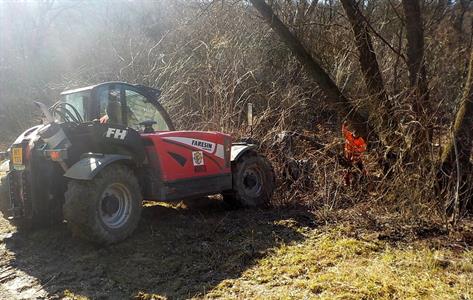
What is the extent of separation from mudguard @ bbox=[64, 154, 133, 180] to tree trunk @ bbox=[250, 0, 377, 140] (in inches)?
138

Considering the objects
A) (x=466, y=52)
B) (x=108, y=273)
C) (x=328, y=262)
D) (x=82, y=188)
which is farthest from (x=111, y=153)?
(x=466, y=52)

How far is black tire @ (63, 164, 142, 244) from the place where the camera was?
5.04m

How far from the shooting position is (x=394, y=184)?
19.4 ft

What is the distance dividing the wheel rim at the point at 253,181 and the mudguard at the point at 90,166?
2.45 metres

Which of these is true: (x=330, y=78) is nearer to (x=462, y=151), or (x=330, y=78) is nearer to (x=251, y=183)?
(x=251, y=183)

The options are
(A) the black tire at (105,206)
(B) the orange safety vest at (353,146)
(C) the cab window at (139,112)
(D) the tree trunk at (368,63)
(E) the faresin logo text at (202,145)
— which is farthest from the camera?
(B) the orange safety vest at (353,146)

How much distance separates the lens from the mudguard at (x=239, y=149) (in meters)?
7.29

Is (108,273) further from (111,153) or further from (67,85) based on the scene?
(67,85)

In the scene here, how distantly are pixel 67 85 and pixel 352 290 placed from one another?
12.5m

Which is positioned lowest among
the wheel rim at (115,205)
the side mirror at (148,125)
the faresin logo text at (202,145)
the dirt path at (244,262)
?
the dirt path at (244,262)

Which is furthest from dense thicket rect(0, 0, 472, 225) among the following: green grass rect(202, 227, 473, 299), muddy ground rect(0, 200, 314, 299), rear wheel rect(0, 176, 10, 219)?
rear wheel rect(0, 176, 10, 219)

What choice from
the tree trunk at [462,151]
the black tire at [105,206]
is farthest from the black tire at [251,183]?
the tree trunk at [462,151]

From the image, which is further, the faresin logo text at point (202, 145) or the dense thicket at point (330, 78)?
the faresin logo text at point (202, 145)

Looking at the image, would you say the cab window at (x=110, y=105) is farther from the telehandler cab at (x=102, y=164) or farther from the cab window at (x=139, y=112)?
the cab window at (x=139, y=112)
